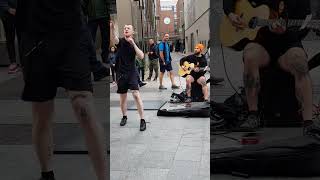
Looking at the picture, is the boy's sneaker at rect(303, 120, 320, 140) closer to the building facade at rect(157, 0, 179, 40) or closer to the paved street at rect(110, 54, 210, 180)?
the paved street at rect(110, 54, 210, 180)

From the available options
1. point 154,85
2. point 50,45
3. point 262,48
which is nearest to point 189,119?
point 154,85

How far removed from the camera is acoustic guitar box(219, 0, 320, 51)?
265 cm

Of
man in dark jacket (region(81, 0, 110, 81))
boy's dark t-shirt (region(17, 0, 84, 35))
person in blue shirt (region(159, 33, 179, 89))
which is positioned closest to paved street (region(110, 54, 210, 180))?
person in blue shirt (region(159, 33, 179, 89))

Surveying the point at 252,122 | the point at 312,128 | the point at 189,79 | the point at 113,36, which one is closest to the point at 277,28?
the point at 252,122

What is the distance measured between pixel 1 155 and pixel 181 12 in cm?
183

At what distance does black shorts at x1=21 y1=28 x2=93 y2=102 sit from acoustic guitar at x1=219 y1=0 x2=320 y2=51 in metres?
0.93

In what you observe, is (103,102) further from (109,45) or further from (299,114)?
(299,114)

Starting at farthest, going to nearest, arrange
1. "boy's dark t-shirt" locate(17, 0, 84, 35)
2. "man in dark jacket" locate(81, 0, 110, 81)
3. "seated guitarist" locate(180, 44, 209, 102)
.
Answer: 1. "seated guitarist" locate(180, 44, 209, 102)
2. "man in dark jacket" locate(81, 0, 110, 81)
3. "boy's dark t-shirt" locate(17, 0, 84, 35)

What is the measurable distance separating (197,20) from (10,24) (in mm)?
1091

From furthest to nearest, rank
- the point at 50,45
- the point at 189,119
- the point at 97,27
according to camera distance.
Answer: the point at 189,119 < the point at 97,27 < the point at 50,45

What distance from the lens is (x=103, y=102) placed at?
2.37m

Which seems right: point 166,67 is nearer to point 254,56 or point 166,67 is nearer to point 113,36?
point 254,56

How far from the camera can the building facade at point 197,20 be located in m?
2.70

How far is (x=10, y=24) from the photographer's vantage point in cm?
231
